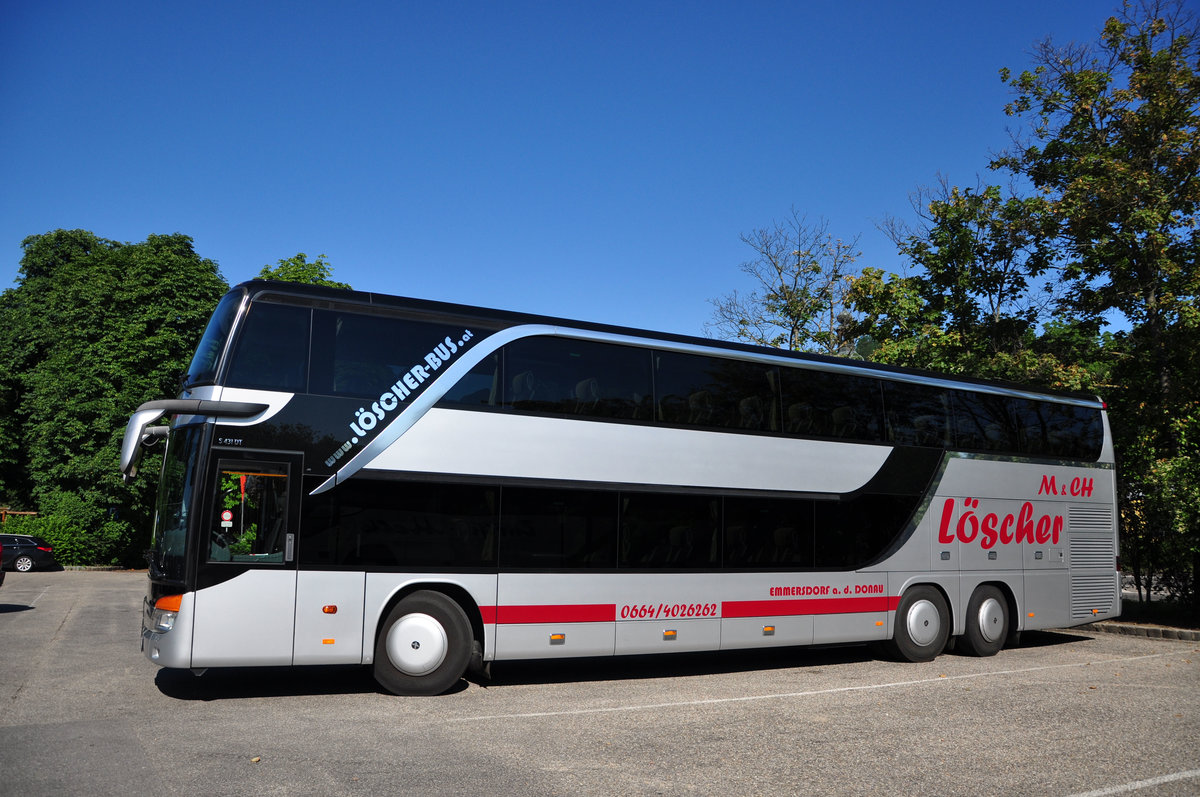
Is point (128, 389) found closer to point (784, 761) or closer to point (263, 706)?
point (263, 706)

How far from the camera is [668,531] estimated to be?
37.8ft

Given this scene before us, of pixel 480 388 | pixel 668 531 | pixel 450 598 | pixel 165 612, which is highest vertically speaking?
pixel 480 388

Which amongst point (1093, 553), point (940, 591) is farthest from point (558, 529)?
point (1093, 553)

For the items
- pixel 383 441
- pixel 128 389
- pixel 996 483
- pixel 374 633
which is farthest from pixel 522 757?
pixel 128 389

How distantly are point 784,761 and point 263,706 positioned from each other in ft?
16.4

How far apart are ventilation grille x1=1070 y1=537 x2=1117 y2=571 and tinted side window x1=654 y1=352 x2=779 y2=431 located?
685 centimetres

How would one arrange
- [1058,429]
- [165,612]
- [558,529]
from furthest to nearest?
[1058,429] → [558,529] → [165,612]

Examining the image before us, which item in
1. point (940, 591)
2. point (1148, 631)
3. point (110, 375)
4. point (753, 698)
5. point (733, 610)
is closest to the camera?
point (753, 698)

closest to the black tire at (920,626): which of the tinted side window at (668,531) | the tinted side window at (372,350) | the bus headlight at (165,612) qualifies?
the tinted side window at (668,531)

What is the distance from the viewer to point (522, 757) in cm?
707

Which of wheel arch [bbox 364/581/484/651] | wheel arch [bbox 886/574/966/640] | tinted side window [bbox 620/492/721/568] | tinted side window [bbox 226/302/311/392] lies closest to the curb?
wheel arch [bbox 886/574/966/640]

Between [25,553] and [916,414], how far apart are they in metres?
31.0

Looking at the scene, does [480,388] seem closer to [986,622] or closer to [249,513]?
[249,513]

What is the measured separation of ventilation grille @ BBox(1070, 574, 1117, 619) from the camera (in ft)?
51.6
